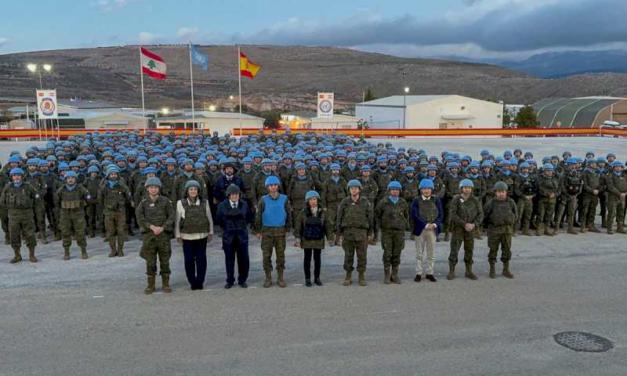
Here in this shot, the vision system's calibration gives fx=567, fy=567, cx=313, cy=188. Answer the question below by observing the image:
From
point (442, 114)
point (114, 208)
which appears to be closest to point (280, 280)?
point (114, 208)

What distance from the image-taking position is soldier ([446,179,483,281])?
30.8 feet

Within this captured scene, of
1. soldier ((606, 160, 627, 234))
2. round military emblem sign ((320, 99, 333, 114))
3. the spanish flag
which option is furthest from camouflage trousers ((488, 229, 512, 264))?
round military emblem sign ((320, 99, 333, 114))

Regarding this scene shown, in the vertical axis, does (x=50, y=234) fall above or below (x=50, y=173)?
below

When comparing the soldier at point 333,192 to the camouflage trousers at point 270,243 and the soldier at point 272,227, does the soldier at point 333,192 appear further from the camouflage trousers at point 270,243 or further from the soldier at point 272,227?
the camouflage trousers at point 270,243

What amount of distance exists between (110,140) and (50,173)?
9.44 meters

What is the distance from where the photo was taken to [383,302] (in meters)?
8.21

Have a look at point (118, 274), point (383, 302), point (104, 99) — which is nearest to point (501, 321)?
point (383, 302)

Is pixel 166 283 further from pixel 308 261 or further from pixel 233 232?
pixel 308 261

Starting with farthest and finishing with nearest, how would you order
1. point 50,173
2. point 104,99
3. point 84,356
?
point 104,99 < point 50,173 < point 84,356

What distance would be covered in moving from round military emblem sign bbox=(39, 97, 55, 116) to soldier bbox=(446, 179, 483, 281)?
2766cm

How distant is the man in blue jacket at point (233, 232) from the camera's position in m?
8.88

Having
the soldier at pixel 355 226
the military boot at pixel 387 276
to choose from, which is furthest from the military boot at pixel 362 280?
the military boot at pixel 387 276

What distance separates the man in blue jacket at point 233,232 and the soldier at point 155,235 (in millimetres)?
812

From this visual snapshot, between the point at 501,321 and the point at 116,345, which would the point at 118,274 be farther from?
the point at 501,321
